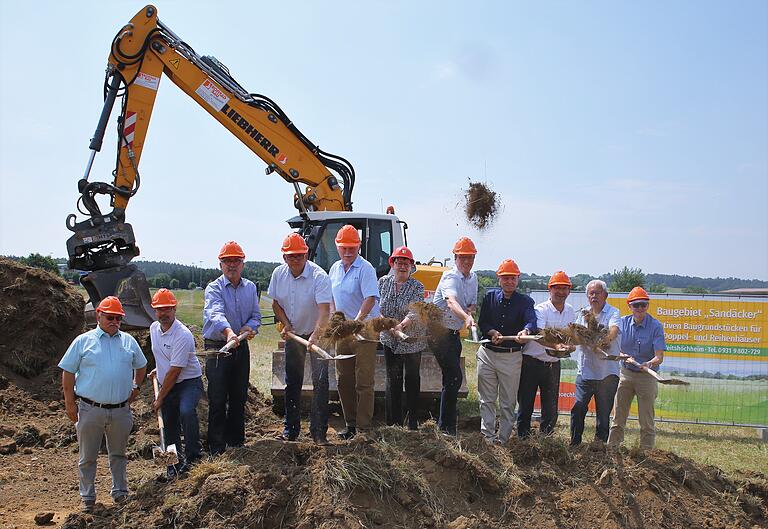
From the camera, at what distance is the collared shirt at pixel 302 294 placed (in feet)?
21.1

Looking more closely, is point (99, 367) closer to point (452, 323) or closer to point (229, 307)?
point (229, 307)

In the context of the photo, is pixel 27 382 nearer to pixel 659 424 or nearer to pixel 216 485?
pixel 216 485

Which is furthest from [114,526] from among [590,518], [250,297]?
[590,518]

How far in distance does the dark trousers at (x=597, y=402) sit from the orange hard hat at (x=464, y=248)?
167cm

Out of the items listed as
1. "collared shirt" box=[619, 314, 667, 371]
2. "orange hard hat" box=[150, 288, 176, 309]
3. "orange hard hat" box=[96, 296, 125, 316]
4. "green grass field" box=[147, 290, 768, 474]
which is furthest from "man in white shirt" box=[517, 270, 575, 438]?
"orange hard hat" box=[96, 296, 125, 316]

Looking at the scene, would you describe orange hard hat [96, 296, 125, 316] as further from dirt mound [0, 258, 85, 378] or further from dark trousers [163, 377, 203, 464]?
dirt mound [0, 258, 85, 378]

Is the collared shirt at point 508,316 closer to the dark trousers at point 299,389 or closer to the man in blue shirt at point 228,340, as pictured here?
the dark trousers at point 299,389

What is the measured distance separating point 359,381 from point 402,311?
2.53 feet

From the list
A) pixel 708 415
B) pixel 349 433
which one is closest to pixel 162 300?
pixel 349 433

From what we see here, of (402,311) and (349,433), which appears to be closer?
(349,433)

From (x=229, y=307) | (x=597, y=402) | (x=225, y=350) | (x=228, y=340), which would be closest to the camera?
(x=225, y=350)

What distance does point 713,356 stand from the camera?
33.1ft

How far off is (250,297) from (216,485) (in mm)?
1952

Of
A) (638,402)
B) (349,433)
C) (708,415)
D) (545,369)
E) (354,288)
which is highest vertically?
(354,288)
